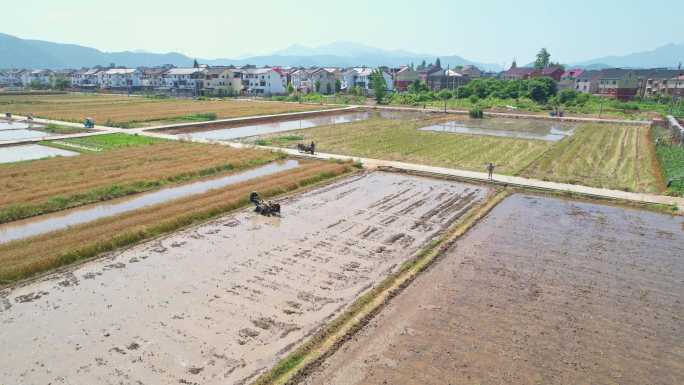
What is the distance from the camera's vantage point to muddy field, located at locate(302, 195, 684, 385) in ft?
29.2

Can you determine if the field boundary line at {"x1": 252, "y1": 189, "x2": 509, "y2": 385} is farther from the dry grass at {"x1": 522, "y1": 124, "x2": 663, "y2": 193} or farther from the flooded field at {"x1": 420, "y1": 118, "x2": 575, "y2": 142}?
the flooded field at {"x1": 420, "y1": 118, "x2": 575, "y2": 142}

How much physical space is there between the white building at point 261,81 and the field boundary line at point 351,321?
82.1m

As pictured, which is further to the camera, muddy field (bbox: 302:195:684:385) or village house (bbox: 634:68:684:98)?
village house (bbox: 634:68:684:98)

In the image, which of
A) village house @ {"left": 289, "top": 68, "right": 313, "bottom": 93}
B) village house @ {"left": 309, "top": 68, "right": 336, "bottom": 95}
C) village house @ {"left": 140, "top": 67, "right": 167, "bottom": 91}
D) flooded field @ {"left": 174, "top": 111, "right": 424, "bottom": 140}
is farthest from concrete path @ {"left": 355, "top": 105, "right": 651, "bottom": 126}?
village house @ {"left": 140, "top": 67, "right": 167, "bottom": 91}

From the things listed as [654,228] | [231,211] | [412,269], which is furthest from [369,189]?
[654,228]

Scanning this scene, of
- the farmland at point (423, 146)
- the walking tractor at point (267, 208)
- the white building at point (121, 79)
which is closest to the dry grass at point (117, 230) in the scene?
the walking tractor at point (267, 208)

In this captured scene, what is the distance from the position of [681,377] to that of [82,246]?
51.7 ft

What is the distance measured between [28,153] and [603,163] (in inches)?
1436

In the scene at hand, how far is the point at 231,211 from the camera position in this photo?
18.4 metres

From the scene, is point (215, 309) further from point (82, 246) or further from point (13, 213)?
point (13, 213)

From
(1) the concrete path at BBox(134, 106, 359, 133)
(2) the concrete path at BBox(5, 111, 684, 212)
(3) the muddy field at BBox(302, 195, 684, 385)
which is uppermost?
(1) the concrete path at BBox(134, 106, 359, 133)

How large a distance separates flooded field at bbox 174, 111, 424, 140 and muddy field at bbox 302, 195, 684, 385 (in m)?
26.4

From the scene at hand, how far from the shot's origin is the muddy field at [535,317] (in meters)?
8.91

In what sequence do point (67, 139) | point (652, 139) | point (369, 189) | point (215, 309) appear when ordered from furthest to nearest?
point (652, 139)
point (67, 139)
point (369, 189)
point (215, 309)
